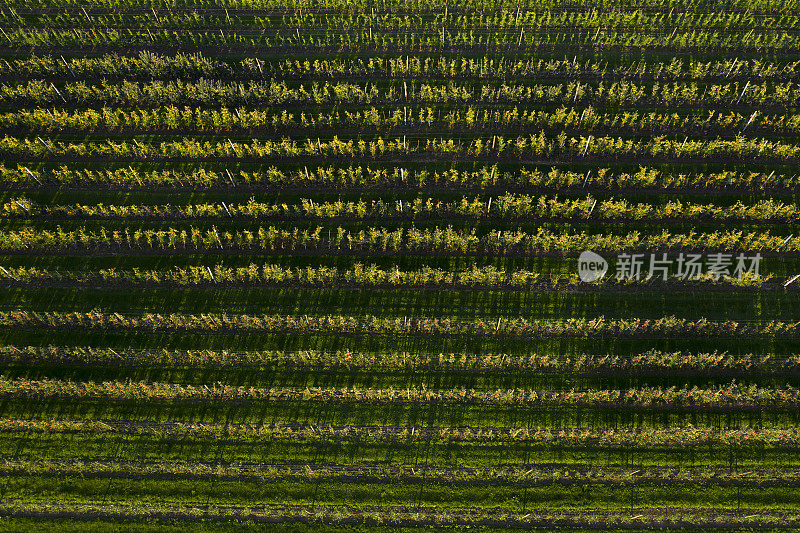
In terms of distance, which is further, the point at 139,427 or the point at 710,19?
the point at 710,19

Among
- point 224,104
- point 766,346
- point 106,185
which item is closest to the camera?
point 766,346

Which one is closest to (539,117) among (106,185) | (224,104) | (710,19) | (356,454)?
(710,19)

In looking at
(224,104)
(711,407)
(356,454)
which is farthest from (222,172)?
(711,407)

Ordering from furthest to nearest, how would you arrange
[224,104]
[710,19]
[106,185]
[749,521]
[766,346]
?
[710,19] < [224,104] < [106,185] < [766,346] < [749,521]

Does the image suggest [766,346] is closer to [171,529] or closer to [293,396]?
[293,396]

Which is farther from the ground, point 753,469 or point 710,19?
point 710,19

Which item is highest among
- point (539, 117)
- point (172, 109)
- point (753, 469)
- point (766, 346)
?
point (539, 117)
